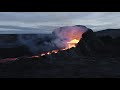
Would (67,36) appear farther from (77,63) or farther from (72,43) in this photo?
(77,63)

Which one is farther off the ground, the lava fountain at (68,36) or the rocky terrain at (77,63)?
the lava fountain at (68,36)

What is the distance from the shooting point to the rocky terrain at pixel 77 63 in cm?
431

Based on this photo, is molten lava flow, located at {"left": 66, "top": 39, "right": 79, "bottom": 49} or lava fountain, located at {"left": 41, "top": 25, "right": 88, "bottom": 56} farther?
molten lava flow, located at {"left": 66, "top": 39, "right": 79, "bottom": 49}

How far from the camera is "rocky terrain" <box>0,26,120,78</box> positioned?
4.31 meters

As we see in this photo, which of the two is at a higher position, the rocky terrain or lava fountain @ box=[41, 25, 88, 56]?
lava fountain @ box=[41, 25, 88, 56]

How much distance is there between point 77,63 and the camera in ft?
14.2

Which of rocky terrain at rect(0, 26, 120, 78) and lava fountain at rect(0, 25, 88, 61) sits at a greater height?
lava fountain at rect(0, 25, 88, 61)

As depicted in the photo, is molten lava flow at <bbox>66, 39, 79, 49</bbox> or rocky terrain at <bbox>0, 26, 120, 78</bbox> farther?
molten lava flow at <bbox>66, 39, 79, 49</bbox>

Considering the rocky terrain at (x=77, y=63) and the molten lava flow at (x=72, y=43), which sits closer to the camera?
the rocky terrain at (x=77, y=63)

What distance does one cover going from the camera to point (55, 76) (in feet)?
14.1
